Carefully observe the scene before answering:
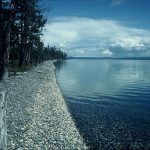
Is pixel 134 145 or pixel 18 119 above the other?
pixel 18 119

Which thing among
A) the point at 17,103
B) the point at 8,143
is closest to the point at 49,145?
the point at 8,143

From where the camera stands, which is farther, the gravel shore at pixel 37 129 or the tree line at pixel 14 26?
the tree line at pixel 14 26

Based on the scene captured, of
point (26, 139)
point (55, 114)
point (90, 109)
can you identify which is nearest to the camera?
point (26, 139)

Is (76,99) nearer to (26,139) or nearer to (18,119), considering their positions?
(18,119)

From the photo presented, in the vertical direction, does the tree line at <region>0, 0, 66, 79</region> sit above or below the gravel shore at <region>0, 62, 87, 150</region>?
above

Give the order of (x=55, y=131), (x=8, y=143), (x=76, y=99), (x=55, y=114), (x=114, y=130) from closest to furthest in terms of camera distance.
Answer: (x=8, y=143)
(x=55, y=131)
(x=114, y=130)
(x=55, y=114)
(x=76, y=99)

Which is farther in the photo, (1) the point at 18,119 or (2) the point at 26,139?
(1) the point at 18,119

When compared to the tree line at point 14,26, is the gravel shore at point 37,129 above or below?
below

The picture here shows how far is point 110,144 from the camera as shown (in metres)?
18.8

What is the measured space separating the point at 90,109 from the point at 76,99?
7.96 meters

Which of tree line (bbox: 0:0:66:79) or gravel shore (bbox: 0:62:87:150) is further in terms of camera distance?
tree line (bbox: 0:0:66:79)

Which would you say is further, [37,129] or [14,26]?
[14,26]

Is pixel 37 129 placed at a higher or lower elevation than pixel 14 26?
lower

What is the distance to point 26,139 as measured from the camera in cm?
1549
